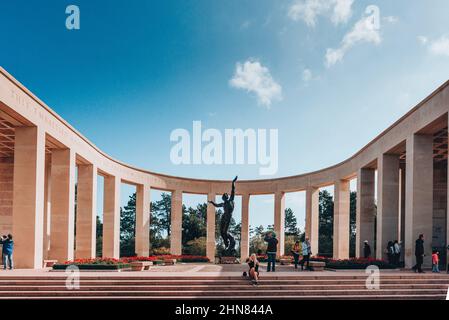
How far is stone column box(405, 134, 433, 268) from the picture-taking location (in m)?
22.2

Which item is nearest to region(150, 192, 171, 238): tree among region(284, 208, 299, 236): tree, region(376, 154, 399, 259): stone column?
region(284, 208, 299, 236): tree

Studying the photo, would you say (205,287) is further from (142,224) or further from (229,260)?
(142,224)

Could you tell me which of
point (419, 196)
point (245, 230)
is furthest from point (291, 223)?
point (419, 196)

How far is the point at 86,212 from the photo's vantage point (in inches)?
1215

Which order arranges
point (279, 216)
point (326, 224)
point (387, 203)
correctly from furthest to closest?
point (326, 224) < point (279, 216) < point (387, 203)

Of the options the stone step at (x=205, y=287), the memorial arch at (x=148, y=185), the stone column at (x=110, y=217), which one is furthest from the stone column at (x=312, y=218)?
the stone step at (x=205, y=287)

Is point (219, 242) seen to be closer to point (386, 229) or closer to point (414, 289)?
point (386, 229)

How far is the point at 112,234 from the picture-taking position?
34.4m

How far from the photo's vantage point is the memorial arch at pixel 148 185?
853 inches

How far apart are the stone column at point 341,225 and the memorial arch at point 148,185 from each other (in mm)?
71

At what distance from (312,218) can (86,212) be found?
55.2ft

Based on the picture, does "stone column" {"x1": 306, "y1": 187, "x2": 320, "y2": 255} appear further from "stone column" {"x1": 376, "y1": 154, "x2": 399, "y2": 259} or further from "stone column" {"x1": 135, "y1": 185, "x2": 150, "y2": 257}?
"stone column" {"x1": 135, "y1": 185, "x2": 150, "y2": 257}

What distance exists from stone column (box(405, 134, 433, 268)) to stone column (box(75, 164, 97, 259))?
Answer: 61.2 feet

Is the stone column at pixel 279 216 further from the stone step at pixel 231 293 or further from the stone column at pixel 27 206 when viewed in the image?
the stone step at pixel 231 293
